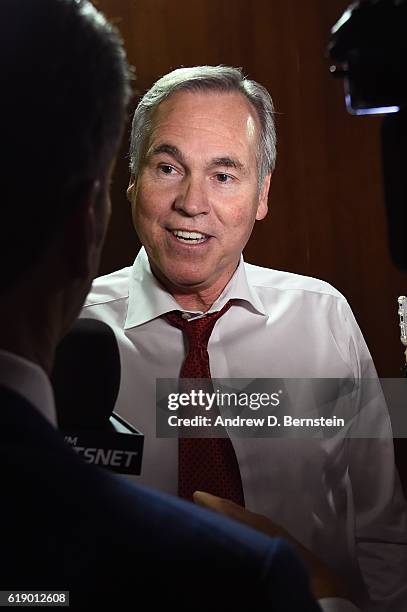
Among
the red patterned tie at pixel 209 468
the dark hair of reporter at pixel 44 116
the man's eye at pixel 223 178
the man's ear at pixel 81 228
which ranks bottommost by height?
the red patterned tie at pixel 209 468

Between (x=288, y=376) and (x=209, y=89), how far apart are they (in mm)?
591

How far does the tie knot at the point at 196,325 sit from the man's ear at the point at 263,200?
23 centimetres

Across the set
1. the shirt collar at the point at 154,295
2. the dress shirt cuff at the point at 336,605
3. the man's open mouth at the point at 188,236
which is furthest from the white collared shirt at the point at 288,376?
the dress shirt cuff at the point at 336,605

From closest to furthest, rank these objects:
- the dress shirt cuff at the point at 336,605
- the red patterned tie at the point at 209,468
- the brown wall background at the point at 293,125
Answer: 1. the dress shirt cuff at the point at 336,605
2. the red patterned tie at the point at 209,468
3. the brown wall background at the point at 293,125

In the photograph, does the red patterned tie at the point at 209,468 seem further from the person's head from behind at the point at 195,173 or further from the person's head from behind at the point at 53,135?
the person's head from behind at the point at 53,135

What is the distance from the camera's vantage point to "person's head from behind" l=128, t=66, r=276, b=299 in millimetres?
1497

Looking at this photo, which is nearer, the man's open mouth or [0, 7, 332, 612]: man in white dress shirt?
[0, 7, 332, 612]: man in white dress shirt

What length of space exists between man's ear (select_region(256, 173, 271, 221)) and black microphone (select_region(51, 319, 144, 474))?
43 cm

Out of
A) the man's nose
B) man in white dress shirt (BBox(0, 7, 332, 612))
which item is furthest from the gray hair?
man in white dress shirt (BBox(0, 7, 332, 612))

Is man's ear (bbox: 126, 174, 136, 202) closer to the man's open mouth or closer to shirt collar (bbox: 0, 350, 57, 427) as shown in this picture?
the man's open mouth

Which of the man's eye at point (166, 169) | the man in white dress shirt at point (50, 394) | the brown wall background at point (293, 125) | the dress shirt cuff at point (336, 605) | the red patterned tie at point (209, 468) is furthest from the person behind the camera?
the brown wall background at point (293, 125)

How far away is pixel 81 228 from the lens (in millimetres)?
559

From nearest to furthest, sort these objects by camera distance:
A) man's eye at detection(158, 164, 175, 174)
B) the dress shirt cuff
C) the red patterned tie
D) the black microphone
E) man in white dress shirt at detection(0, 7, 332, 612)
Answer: man in white dress shirt at detection(0, 7, 332, 612)
the dress shirt cuff
the black microphone
the red patterned tie
man's eye at detection(158, 164, 175, 174)

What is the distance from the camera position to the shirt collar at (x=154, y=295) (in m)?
1.54
